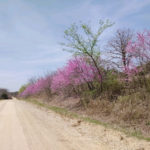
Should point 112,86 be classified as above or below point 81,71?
below

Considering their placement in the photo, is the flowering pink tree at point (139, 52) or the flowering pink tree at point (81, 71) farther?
the flowering pink tree at point (81, 71)

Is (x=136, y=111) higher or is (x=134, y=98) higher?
(x=134, y=98)

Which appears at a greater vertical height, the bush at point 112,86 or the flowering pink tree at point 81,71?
the flowering pink tree at point 81,71

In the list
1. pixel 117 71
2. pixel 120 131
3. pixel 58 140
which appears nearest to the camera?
pixel 58 140

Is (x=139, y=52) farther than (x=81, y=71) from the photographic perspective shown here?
No

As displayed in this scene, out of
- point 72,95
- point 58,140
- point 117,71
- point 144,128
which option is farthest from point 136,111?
point 72,95

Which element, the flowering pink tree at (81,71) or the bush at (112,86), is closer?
the bush at (112,86)

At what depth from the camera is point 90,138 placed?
204 inches

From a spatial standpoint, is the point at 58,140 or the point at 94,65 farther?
the point at 94,65

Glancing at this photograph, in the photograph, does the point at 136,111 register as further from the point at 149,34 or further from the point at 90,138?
the point at 149,34

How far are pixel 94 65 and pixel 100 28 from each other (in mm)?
3010

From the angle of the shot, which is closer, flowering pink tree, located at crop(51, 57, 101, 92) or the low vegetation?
the low vegetation

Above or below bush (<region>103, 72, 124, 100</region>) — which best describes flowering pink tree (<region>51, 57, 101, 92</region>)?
above

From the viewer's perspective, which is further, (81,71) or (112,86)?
(81,71)
